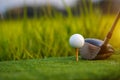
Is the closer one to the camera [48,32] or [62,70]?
[62,70]

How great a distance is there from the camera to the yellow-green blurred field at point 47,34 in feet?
17.1

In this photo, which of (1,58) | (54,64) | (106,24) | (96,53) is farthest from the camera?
(106,24)

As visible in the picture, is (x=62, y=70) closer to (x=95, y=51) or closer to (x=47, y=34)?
(x=95, y=51)

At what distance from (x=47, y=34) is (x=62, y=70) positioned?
216 cm

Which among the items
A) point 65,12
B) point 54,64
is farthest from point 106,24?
point 54,64

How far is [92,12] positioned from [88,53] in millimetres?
1713

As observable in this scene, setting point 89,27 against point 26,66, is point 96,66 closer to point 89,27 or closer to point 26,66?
point 26,66

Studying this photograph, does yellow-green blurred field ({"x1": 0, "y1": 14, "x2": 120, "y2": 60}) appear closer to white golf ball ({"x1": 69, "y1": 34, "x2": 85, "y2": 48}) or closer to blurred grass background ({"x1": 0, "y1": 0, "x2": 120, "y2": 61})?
blurred grass background ({"x1": 0, "y1": 0, "x2": 120, "y2": 61})

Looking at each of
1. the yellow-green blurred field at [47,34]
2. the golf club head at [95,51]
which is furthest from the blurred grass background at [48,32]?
the golf club head at [95,51]

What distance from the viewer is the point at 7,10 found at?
19.4 feet

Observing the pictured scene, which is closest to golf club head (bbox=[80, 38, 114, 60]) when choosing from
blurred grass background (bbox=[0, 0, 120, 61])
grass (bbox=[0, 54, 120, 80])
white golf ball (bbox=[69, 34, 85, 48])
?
grass (bbox=[0, 54, 120, 80])

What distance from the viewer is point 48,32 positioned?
5.66m

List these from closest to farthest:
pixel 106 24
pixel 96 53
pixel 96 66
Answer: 1. pixel 96 66
2. pixel 96 53
3. pixel 106 24

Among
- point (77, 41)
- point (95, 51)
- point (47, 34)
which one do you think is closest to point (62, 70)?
point (77, 41)
